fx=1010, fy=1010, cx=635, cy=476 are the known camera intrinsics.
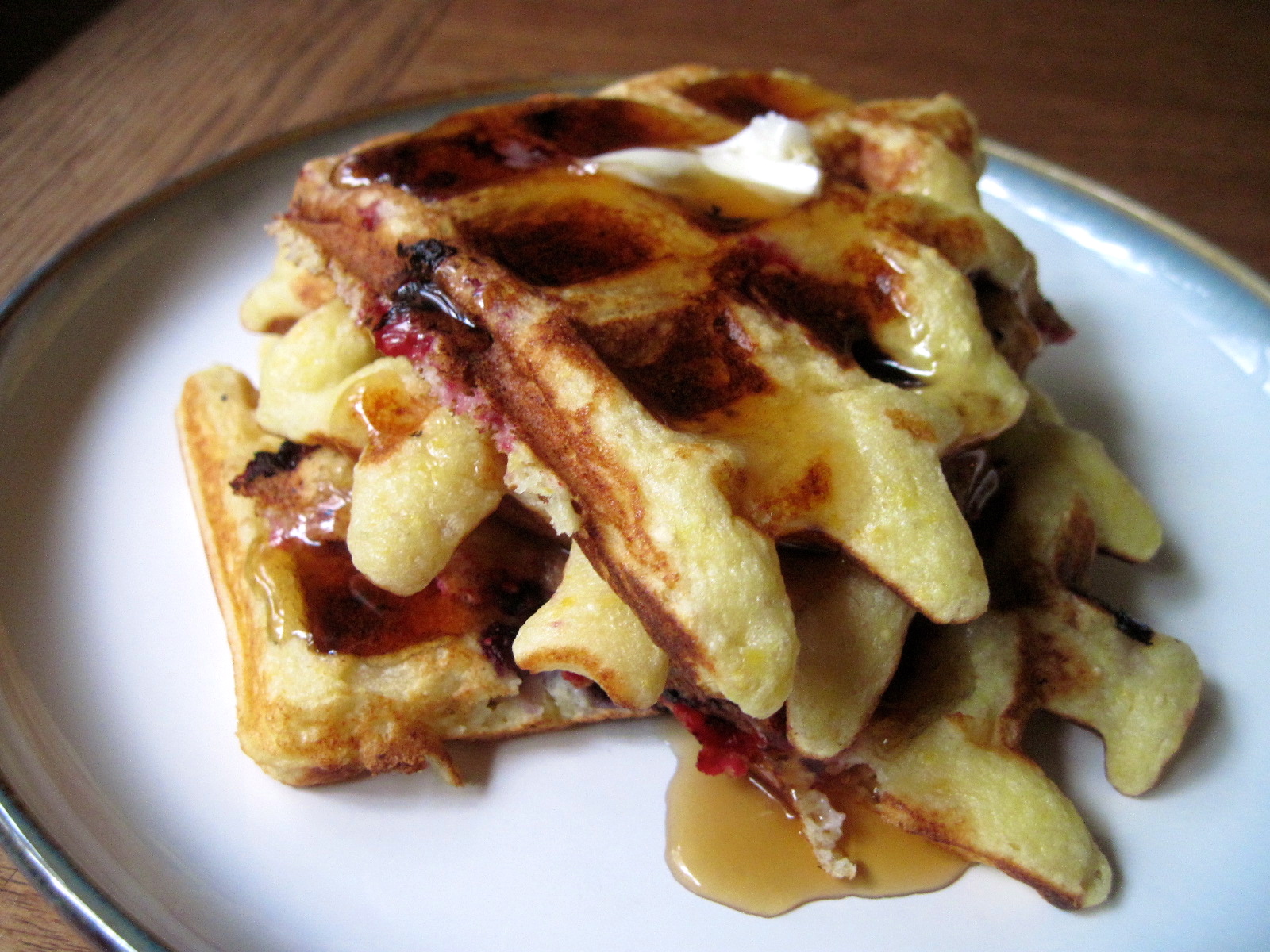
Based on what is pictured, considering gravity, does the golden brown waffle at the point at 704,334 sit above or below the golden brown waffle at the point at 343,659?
above

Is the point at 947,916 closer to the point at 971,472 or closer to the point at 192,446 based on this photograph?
the point at 971,472

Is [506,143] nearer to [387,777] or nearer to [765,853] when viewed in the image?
[387,777]

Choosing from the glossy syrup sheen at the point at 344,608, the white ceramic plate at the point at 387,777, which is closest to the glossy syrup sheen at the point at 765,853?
the white ceramic plate at the point at 387,777

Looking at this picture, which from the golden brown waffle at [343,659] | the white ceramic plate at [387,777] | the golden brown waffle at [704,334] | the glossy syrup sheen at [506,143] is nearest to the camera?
the golden brown waffle at [704,334]

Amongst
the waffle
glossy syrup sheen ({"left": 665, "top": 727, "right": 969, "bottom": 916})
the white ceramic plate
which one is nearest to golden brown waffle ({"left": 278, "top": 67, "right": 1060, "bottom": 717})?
the waffle

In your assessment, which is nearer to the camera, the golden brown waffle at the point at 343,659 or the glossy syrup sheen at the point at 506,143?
the golden brown waffle at the point at 343,659

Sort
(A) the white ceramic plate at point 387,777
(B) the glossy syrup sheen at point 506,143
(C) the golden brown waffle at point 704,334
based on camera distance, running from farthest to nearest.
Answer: (B) the glossy syrup sheen at point 506,143 < (A) the white ceramic plate at point 387,777 < (C) the golden brown waffle at point 704,334

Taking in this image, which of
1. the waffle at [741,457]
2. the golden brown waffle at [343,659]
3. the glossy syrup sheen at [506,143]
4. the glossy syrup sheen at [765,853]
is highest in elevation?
the glossy syrup sheen at [506,143]

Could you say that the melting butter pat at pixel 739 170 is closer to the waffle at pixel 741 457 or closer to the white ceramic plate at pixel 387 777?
the waffle at pixel 741 457

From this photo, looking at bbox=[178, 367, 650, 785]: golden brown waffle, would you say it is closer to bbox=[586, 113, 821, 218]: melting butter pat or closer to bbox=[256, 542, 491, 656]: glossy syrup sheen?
bbox=[256, 542, 491, 656]: glossy syrup sheen
